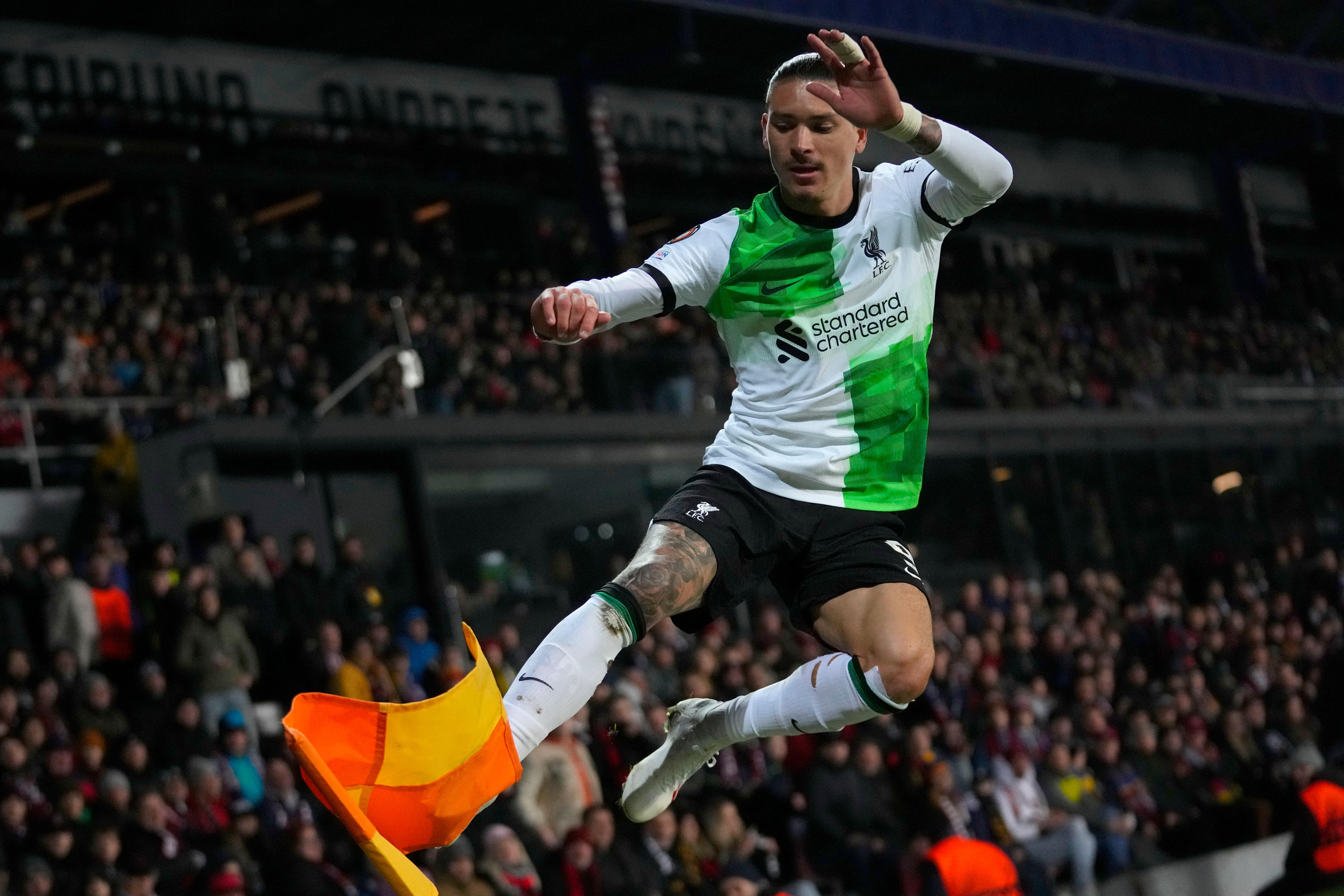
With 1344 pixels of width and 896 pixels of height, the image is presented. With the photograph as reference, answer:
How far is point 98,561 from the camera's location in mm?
12969

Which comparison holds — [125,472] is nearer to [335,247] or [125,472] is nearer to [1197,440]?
[335,247]

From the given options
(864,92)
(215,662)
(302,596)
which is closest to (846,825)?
(302,596)

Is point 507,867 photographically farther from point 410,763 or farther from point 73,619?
point 410,763

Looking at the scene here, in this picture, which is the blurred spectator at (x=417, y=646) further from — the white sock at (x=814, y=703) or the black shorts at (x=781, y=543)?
the black shorts at (x=781, y=543)

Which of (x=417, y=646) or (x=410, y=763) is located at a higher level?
(x=417, y=646)

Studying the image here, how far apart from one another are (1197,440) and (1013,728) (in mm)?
12982

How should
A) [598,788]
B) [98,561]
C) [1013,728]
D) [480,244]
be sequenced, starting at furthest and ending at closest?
[480,244]
[1013,728]
[98,561]
[598,788]

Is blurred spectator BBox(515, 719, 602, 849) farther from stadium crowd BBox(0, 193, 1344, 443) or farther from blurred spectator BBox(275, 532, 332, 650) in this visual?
stadium crowd BBox(0, 193, 1344, 443)

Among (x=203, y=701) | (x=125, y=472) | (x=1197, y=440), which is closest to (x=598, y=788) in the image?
(x=203, y=701)

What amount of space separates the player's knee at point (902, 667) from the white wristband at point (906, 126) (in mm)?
1529

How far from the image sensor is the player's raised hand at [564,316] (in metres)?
4.74

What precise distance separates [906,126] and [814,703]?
183cm

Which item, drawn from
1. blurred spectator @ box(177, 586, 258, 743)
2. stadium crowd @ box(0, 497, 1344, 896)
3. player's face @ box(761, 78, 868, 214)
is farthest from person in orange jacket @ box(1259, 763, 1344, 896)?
blurred spectator @ box(177, 586, 258, 743)

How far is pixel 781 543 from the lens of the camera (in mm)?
5422
